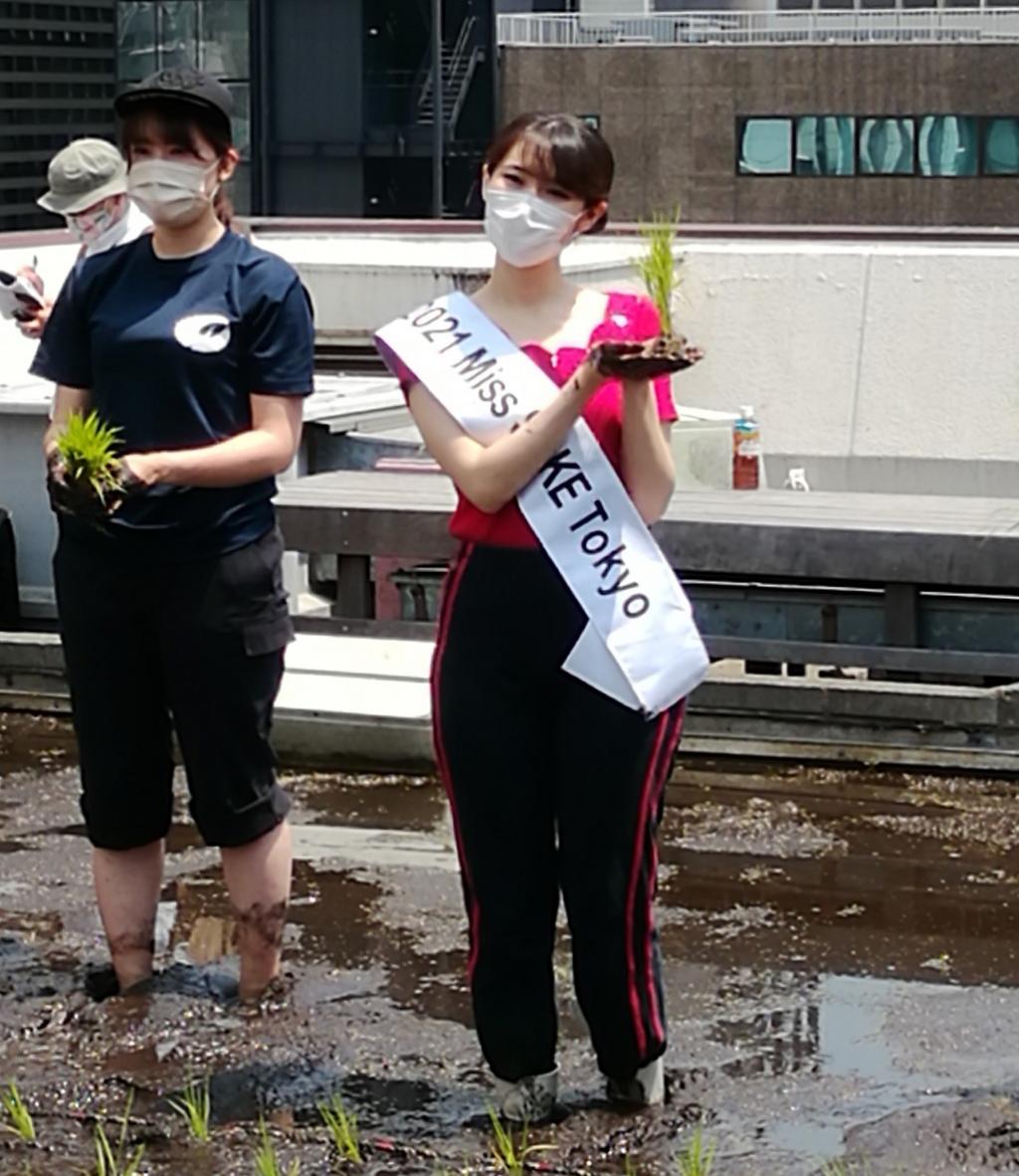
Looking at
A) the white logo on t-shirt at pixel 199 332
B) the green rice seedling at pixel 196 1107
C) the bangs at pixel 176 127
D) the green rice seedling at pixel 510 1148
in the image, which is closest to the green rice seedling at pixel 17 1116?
the green rice seedling at pixel 196 1107

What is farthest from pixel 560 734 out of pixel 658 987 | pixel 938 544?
pixel 938 544

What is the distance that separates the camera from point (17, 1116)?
13.4 ft

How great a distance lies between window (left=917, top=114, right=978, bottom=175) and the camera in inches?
1758

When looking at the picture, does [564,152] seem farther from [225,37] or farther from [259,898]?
[225,37]

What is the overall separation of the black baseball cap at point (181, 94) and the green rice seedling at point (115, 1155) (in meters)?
1.79

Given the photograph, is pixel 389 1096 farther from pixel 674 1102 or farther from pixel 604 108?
pixel 604 108

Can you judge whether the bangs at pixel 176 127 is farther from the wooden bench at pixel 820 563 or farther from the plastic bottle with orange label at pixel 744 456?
the plastic bottle with orange label at pixel 744 456

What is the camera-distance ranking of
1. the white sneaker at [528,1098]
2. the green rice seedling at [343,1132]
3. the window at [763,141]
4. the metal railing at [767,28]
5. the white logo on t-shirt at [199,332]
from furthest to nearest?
the metal railing at [767,28], the window at [763,141], the white logo on t-shirt at [199,332], the white sneaker at [528,1098], the green rice seedling at [343,1132]

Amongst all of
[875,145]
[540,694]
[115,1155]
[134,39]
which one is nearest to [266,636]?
[540,694]

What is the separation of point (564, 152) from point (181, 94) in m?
0.87

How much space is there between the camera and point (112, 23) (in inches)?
1847

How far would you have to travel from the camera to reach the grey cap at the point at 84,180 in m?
5.22

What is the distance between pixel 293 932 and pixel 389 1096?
1.30 meters

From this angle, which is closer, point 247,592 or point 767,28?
point 247,592
